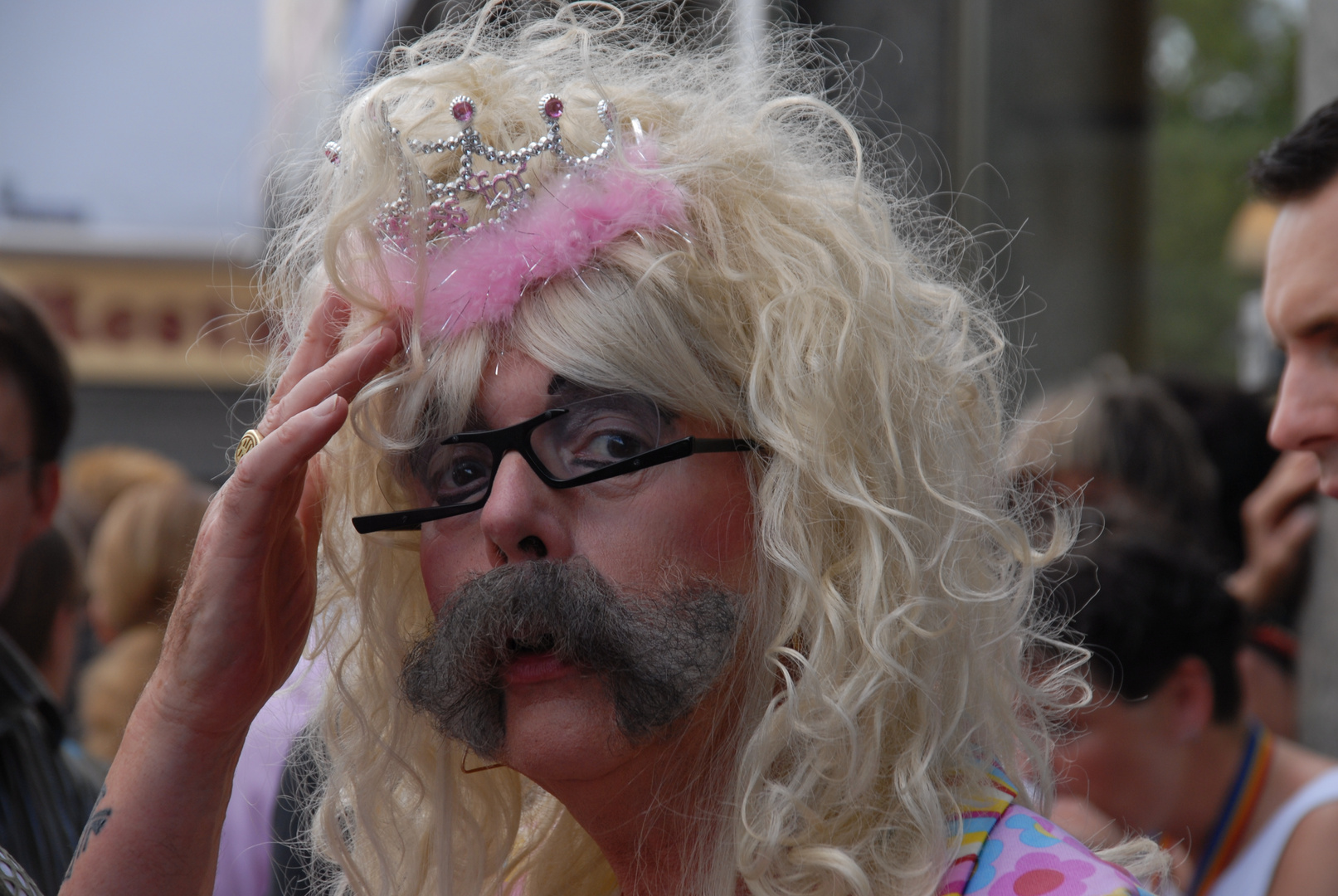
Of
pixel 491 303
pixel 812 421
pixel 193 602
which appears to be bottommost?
pixel 193 602

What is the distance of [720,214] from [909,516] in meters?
0.53

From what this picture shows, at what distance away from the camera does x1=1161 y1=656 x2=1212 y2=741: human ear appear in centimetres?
311

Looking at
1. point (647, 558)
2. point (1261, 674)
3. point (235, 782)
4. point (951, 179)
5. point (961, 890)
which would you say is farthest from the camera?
point (951, 179)

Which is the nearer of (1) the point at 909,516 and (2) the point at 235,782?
(1) the point at 909,516

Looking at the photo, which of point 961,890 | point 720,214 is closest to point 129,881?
point 961,890

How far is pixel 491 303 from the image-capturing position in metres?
1.77

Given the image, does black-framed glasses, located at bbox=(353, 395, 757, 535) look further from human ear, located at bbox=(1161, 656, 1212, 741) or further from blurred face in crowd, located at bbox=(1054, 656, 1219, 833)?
human ear, located at bbox=(1161, 656, 1212, 741)

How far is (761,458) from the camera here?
1.77 metres

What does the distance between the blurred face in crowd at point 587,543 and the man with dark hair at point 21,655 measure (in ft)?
4.74

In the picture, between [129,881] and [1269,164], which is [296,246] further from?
[1269,164]

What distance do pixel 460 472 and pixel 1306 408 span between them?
1326 mm

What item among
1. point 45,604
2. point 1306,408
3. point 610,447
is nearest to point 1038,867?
point 610,447

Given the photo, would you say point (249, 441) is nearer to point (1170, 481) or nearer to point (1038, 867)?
point (1038, 867)

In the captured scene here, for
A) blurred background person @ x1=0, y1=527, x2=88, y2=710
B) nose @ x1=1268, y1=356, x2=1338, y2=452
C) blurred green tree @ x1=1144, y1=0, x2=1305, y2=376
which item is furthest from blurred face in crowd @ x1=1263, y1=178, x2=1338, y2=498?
blurred green tree @ x1=1144, y1=0, x2=1305, y2=376
